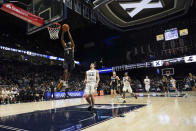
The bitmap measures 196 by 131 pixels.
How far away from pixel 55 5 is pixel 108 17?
28.2 ft

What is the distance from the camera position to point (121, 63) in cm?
2617

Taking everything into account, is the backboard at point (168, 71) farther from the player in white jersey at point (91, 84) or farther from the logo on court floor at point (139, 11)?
the player in white jersey at point (91, 84)

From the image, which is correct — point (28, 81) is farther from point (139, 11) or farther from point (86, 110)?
point (139, 11)

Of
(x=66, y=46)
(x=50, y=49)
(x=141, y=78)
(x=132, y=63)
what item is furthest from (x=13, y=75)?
(x=141, y=78)

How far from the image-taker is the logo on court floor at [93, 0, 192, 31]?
14562 mm

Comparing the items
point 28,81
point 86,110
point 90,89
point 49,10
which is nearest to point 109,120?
point 90,89

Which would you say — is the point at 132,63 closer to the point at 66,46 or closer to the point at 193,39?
the point at 193,39

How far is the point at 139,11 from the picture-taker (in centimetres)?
1617

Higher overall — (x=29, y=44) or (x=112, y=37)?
(x=112, y=37)

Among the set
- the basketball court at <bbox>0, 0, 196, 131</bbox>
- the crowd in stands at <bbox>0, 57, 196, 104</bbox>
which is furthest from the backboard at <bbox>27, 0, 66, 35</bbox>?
the crowd in stands at <bbox>0, 57, 196, 104</bbox>

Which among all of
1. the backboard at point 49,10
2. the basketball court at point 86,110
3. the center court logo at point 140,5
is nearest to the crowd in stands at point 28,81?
the basketball court at point 86,110

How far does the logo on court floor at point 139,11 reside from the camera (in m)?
14.6

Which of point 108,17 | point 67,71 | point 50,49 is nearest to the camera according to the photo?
point 67,71

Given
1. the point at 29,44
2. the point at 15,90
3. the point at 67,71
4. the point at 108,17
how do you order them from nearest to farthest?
the point at 67,71, the point at 15,90, the point at 108,17, the point at 29,44
